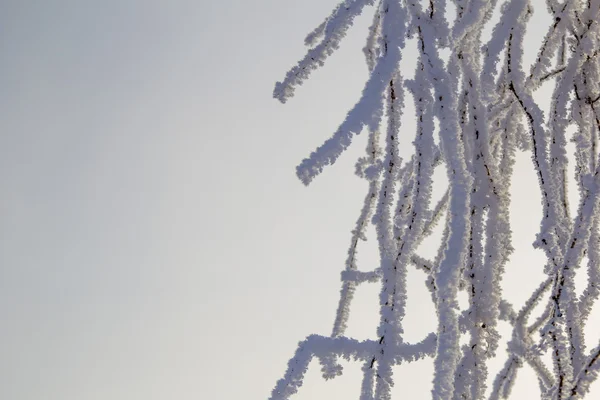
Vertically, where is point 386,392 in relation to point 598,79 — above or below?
below

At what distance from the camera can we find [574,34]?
1523 millimetres

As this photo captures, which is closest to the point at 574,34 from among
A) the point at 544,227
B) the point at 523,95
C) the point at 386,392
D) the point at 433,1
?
the point at 523,95

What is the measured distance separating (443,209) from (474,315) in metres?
0.59

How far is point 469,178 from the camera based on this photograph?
113 cm

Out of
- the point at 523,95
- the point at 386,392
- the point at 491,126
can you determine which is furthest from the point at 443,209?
the point at 386,392

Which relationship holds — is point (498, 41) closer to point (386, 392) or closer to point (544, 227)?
point (544, 227)

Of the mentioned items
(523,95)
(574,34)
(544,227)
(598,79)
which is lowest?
(544,227)

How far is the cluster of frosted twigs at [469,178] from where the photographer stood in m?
1.12

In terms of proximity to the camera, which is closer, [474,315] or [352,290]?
[474,315]

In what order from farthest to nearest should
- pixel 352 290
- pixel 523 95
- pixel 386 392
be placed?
pixel 352 290, pixel 523 95, pixel 386 392

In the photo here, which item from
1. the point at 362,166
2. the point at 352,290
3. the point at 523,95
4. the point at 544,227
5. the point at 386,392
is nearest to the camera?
the point at 386,392

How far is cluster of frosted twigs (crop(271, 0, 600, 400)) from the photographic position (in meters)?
1.12

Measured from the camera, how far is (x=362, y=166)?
4.97 feet

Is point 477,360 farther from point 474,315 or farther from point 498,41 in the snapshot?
point 498,41
